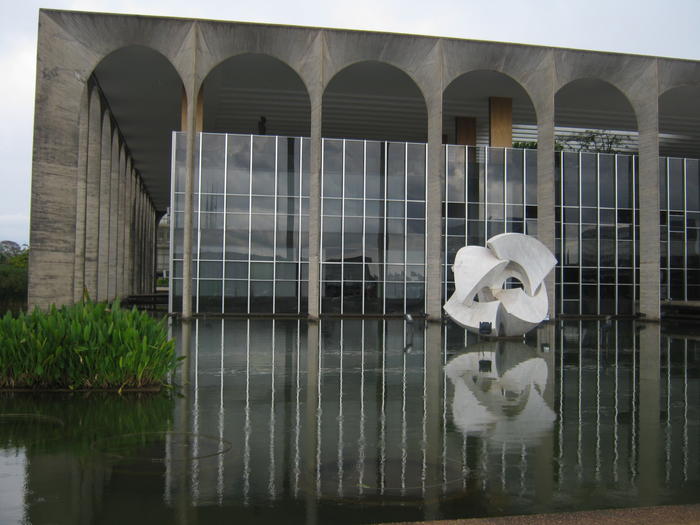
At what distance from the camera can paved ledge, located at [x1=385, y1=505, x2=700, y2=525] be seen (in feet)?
15.3

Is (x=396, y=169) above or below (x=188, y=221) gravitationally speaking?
above

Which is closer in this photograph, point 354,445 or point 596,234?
point 354,445

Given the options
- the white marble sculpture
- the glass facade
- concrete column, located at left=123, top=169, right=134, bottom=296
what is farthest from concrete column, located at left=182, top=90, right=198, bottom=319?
concrete column, located at left=123, top=169, right=134, bottom=296

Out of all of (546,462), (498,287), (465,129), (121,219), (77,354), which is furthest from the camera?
(121,219)

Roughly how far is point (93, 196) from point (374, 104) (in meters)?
14.4

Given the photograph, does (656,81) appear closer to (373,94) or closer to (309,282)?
(373,94)

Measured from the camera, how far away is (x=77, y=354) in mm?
9953

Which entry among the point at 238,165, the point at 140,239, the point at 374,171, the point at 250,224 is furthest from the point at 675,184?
the point at 140,239

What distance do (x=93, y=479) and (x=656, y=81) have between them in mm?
31216

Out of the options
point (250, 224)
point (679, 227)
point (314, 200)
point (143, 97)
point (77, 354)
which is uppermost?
point (143, 97)

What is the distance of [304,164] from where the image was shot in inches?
1204

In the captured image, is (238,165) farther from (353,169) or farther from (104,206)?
→ (104,206)

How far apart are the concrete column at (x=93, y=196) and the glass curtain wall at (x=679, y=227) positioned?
27064mm

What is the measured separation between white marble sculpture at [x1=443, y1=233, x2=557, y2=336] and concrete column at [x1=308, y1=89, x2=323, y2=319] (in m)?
9.08
